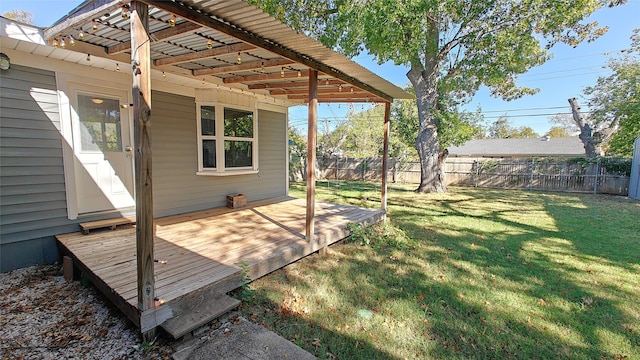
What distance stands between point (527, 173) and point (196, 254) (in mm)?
14228

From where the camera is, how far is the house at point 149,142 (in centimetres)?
210

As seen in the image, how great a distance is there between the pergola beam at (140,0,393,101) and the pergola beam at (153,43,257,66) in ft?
0.70

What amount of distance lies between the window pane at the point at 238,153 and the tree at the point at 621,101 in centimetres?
1867

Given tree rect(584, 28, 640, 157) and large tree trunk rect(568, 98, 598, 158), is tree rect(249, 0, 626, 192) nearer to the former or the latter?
large tree trunk rect(568, 98, 598, 158)

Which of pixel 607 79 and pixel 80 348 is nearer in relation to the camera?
Result: pixel 80 348

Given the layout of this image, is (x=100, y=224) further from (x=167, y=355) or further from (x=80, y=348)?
(x=167, y=355)

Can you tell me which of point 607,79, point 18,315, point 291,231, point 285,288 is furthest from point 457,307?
point 607,79

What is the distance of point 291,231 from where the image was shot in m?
4.16

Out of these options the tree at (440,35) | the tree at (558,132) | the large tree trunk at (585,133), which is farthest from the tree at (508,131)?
the tree at (440,35)

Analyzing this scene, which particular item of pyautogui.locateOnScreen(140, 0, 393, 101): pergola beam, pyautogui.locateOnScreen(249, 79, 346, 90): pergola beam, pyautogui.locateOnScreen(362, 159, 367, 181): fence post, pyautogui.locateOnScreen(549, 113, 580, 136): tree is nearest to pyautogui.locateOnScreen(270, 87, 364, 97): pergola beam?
pyautogui.locateOnScreen(249, 79, 346, 90): pergola beam

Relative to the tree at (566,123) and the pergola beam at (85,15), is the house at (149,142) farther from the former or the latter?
the tree at (566,123)

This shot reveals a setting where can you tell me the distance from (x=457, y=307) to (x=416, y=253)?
1.45 m

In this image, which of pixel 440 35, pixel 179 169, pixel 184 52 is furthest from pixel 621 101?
pixel 179 169

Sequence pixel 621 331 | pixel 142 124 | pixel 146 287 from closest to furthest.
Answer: pixel 142 124
pixel 146 287
pixel 621 331
